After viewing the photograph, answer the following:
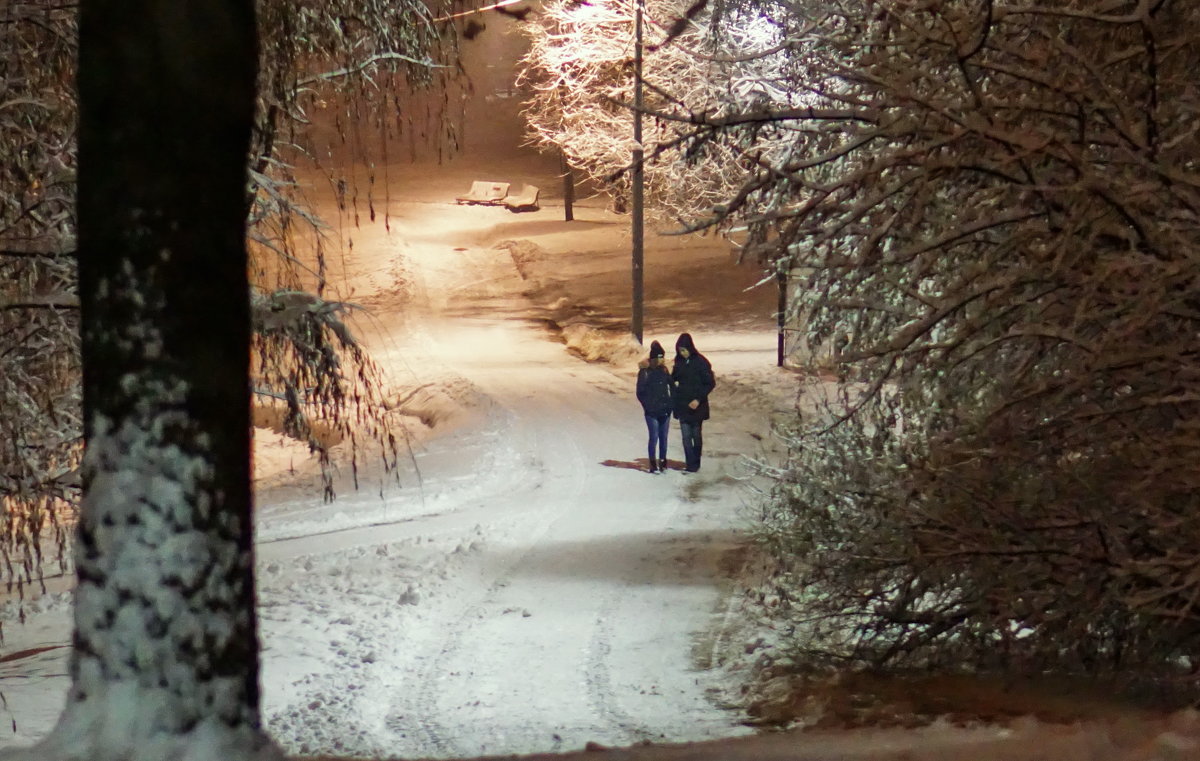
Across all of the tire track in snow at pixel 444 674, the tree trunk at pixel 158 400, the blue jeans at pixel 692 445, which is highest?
the tree trunk at pixel 158 400

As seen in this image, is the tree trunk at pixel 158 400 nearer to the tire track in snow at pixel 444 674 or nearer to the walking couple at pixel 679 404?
the tire track in snow at pixel 444 674

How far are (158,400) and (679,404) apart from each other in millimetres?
12561

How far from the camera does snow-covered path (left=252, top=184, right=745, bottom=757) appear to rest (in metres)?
8.07

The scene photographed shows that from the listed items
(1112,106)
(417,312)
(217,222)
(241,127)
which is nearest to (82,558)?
(217,222)

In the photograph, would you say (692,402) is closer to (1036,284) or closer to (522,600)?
(522,600)

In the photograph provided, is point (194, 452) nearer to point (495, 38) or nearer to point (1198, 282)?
point (1198, 282)

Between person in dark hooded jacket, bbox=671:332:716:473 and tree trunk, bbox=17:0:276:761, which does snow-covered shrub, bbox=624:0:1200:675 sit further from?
person in dark hooded jacket, bbox=671:332:716:473

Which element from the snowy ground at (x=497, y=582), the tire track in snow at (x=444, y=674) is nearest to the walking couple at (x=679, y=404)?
the snowy ground at (x=497, y=582)

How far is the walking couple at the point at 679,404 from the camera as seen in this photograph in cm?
1584

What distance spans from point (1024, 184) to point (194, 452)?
12.2 feet

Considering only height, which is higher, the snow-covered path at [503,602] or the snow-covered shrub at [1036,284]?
the snow-covered shrub at [1036,284]

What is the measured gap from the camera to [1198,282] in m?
5.03

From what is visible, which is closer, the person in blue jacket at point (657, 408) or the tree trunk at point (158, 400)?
the tree trunk at point (158, 400)

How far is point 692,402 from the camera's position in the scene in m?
15.9
